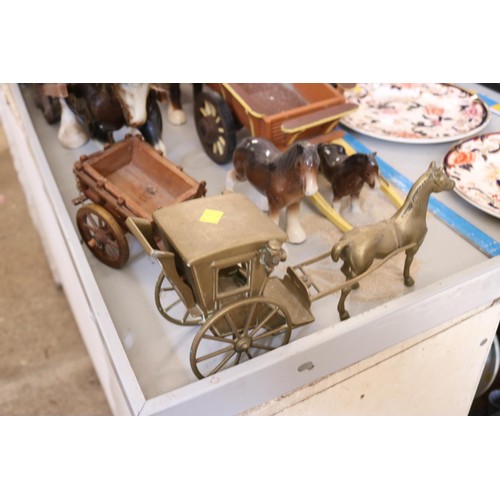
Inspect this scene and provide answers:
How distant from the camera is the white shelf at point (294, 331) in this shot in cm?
89

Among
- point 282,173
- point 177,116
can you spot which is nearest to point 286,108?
point 177,116

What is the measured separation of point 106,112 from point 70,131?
174mm

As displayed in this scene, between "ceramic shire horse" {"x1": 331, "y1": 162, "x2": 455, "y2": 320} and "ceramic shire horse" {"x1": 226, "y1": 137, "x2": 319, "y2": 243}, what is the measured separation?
0.14 meters

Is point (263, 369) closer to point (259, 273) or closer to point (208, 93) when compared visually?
point (259, 273)

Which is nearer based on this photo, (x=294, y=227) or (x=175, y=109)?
(x=294, y=227)

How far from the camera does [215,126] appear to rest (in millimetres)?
1370

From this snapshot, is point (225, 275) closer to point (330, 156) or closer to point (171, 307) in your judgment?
point (171, 307)

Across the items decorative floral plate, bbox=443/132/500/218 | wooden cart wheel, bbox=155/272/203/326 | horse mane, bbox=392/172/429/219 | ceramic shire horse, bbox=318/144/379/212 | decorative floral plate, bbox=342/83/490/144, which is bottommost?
wooden cart wheel, bbox=155/272/203/326

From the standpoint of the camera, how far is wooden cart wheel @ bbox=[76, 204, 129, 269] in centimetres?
107

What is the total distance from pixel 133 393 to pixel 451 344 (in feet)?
2.30

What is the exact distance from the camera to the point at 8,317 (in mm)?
2021

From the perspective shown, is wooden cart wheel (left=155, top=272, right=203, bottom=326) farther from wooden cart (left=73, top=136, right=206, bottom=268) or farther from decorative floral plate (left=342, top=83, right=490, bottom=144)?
decorative floral plate (left=342, top=83, right=490, bottom=144)

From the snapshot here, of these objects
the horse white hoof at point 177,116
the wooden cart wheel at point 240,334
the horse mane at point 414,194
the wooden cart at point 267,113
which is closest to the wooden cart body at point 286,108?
the wooden cart at point 267,113

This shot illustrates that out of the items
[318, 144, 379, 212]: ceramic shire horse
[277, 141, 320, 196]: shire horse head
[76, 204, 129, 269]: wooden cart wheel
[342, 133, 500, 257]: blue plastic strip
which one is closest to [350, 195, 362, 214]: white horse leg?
[318, 144, 379, 212]: ceramic shire horse
